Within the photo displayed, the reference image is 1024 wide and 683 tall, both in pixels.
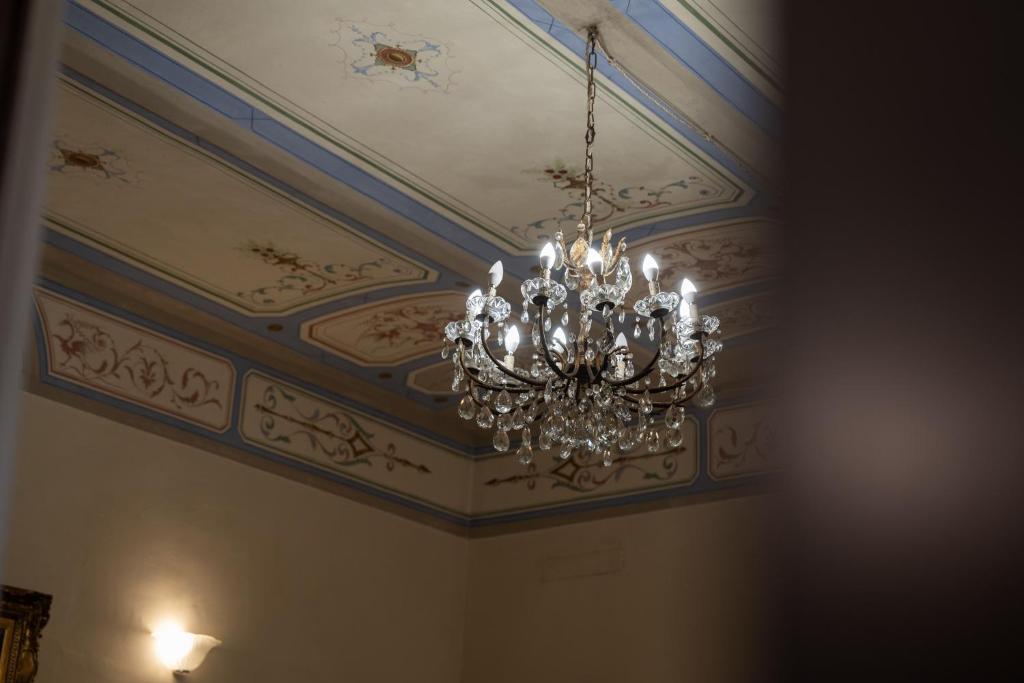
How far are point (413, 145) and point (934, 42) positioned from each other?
5.17 meters

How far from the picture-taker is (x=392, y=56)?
16.3 ft

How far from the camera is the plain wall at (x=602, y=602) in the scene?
7895 millimetres

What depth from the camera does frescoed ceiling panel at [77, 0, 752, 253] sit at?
15.6 feet

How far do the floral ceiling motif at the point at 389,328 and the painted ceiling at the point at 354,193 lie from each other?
20 mm

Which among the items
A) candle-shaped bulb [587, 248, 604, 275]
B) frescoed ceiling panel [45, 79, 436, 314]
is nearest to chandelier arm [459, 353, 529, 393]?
candle-shaped bulb [587, 248, 604, 275]

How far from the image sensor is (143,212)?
252 inches

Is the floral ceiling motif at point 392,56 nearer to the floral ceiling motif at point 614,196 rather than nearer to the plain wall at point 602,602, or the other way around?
the floral ceiling motif at point 614,196

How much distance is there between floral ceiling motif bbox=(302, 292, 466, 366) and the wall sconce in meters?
Answer: 1.99

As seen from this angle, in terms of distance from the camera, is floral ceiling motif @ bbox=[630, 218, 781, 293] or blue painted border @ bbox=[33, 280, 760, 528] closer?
floral ceiling motif @ bbox=[630, 218, 781, 293]

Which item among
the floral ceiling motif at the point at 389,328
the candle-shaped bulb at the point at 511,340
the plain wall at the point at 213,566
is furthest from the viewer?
the floral ceiling motif at the point at 389,328

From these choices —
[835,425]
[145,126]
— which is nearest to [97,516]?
[145,126]

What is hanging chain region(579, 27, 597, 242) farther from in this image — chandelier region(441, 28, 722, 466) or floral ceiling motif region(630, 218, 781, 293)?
floral ceiling motif region(630, 218, 781, 293)

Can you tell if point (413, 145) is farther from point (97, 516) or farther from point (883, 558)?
point (883, 558)

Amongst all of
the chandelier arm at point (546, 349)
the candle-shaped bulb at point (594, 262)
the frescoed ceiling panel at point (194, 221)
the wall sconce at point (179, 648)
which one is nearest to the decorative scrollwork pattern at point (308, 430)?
the frescoed ceiling panel at point (194, 221)
